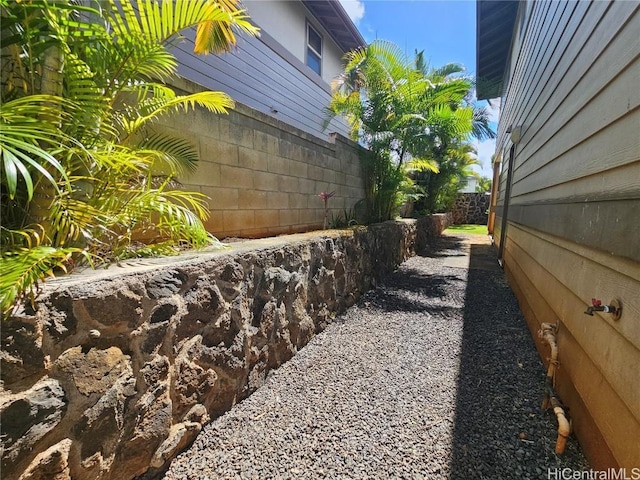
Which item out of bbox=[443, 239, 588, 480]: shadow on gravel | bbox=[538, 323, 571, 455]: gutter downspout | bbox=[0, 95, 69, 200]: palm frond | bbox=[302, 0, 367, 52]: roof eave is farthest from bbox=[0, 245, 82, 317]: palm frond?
bbox=[302, 0, 367, 52]: roof eave

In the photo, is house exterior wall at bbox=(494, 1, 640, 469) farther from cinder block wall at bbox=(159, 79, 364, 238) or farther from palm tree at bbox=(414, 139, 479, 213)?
palm tree at bbox=(414, 139, 479, 213)

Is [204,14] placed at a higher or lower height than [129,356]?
higher

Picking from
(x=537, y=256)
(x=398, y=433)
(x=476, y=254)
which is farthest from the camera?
(x=476, y=254)

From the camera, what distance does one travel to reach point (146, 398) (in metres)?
1.42

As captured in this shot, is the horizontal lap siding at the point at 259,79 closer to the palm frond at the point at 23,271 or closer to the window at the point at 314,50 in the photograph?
the window at the point at 314,50

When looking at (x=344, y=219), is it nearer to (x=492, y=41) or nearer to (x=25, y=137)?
(x=25, y=137)

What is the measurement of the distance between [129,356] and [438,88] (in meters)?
6.17

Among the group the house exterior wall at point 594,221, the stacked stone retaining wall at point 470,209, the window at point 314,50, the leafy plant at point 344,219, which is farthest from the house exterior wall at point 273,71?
the stacked stone retaining wall at point 470,209

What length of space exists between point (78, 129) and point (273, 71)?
5.04 m

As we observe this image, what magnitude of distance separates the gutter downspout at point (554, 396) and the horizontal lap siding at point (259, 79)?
4222mm

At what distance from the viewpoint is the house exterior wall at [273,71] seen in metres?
4.45

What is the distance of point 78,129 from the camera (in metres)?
1.55

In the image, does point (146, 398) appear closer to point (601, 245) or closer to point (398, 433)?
point (398, 433)

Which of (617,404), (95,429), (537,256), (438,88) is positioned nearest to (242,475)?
(95,429)
